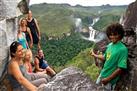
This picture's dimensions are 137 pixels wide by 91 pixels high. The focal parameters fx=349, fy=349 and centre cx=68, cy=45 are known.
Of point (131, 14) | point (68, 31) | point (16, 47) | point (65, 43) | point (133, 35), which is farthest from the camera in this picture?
point (68, 31)

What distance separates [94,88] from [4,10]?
354 cm

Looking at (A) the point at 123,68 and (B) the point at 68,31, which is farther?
(B) the point at 68,31

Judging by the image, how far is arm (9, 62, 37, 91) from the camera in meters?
8.06

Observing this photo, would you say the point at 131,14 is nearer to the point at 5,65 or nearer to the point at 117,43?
the point at 117,43

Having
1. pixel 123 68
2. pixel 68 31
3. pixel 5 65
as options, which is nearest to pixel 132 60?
pixel 123 68

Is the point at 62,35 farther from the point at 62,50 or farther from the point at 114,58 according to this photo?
the point at 114,58

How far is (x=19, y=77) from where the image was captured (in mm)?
8141

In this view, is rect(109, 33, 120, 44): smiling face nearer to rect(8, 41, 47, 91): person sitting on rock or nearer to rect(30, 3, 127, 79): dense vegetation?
rect(8, 41, 47, 91): person sitting on rock

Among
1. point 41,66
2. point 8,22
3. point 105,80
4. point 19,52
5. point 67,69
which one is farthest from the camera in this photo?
point 41,66

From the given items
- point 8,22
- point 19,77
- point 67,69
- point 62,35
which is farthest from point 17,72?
point 62,35

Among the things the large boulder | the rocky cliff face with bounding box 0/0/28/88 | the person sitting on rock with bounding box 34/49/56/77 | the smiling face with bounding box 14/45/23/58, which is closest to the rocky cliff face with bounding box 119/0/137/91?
the large boulder

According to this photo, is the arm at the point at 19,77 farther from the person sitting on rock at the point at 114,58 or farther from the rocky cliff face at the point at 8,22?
the person sitting on rock at the point at 114,58

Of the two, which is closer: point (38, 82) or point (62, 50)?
point (38, 82)

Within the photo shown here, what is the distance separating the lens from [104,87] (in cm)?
793
